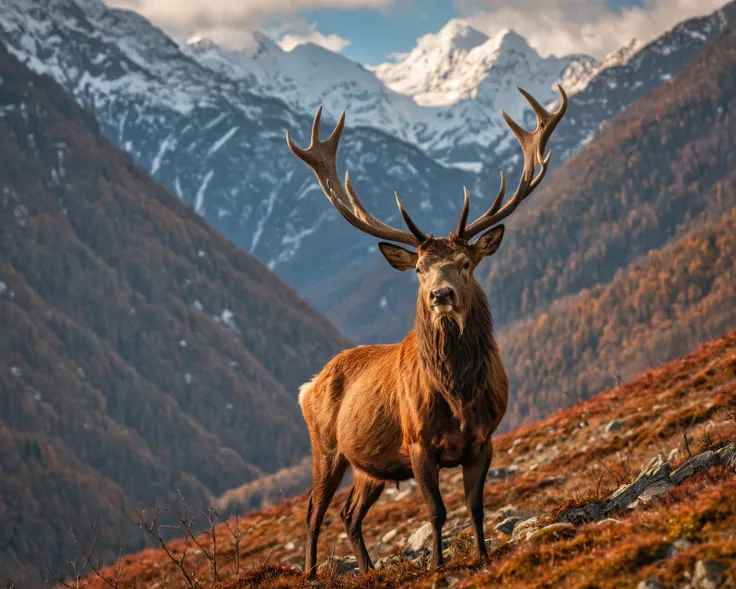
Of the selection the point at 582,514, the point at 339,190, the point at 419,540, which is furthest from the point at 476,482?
the point at 419,540

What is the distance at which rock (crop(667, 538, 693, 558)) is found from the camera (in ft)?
22.9

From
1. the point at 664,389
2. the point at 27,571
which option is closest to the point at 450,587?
the point at 664,389

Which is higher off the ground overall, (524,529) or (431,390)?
(431,390)

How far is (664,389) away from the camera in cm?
2550

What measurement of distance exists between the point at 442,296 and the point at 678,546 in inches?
144

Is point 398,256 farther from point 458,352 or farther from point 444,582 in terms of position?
point 444,582

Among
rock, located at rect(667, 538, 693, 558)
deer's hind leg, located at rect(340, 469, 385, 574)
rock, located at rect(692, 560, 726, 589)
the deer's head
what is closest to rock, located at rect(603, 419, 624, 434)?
the deer's head

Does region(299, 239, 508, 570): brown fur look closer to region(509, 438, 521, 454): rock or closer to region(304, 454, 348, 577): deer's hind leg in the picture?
region(304, 454, 348, 577): deer's hind leg

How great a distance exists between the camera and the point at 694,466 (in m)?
9.92

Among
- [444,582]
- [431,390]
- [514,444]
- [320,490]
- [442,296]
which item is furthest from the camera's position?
[514,444]

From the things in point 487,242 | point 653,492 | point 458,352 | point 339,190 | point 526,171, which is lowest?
point 653,492

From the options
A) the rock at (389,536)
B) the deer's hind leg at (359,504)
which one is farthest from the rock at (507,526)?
the rock at (389,536)

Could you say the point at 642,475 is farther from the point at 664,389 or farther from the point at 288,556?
the point at 664,389

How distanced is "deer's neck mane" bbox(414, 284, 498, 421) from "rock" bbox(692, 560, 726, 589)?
153 inches
